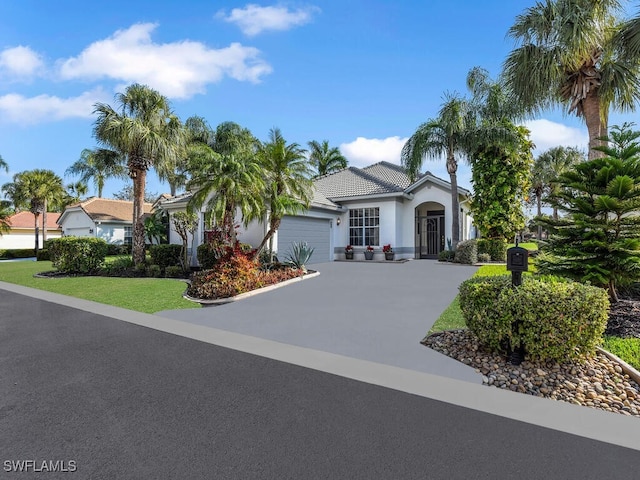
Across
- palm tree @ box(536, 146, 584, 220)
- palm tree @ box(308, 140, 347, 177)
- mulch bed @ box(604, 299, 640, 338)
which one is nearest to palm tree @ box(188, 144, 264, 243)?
mulch bed @ box(604, 299, 640, 338)

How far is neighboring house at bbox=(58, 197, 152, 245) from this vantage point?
29078 mm

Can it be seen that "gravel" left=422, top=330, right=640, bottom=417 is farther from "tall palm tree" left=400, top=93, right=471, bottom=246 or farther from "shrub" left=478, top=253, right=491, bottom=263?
"tall palm tree" left=400, top=93, right=471, bottom=246

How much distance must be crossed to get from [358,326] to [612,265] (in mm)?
4733

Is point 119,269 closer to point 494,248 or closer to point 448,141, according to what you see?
point 448,141

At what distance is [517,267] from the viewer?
4.64 metres

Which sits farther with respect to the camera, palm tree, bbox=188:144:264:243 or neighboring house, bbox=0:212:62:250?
neighboring house, bbox=0:212:62:250

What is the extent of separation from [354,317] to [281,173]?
278 inches

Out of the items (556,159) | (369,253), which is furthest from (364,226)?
(556,159)

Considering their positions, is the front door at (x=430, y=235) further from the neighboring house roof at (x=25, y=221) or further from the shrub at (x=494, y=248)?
the neighboring house roof at (x=25, y=221)

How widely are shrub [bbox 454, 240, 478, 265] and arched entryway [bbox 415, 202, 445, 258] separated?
4.25 meters

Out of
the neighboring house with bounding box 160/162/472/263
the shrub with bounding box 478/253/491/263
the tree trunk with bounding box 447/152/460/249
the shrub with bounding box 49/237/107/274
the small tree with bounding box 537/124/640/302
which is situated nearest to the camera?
the small tree with bounding box 537/124/640/302

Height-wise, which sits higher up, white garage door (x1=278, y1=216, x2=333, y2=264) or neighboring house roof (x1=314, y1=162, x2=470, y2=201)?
neighboring house roof (x1=314, y1=162, x2=470, y2=201)

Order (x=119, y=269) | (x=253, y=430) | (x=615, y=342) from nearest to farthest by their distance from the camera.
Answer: (x=253, y=430) < (x=615, y=342) < (x=119, y=269)

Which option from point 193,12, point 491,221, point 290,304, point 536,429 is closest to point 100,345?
point 290,304
